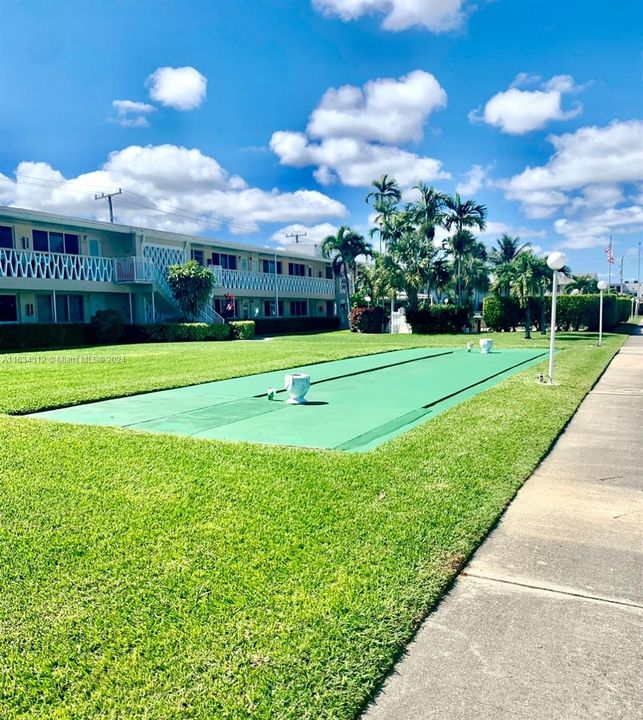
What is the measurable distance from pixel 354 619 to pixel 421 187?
39.1 metres

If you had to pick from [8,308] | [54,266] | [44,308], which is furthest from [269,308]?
[8,308]

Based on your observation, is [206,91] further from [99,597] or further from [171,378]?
[99,597]

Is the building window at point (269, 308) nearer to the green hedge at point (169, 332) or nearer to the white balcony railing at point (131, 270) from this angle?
the green hedge at point (169, 332)

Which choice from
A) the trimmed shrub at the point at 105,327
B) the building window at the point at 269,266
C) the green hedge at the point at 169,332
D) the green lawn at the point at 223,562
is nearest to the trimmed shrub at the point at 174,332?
the green hedge at the point at 169,332

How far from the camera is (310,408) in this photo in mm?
9258

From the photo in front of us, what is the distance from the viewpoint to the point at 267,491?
496 centimetres

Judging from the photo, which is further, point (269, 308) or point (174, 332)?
point (269, 308)

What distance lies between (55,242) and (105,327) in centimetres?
481

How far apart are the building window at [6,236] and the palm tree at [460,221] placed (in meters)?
26.0

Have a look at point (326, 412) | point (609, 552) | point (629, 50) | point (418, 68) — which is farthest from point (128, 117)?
point (609, 552)

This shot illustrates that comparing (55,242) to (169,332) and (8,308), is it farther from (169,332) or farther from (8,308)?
(169,332)

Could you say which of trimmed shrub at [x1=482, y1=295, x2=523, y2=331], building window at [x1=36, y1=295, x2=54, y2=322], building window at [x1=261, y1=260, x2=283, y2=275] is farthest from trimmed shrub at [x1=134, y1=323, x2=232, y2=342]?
trimmed shrub at [x1=482, y1=295, x2=523, y2=331]

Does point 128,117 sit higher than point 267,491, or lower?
higher

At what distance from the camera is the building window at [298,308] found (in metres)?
43.4
